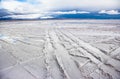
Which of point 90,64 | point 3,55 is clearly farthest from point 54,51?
point 3,55

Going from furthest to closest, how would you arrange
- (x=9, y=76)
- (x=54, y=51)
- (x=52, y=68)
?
(x=54, y=51), (x=52, y=68), (x=9, y=76)

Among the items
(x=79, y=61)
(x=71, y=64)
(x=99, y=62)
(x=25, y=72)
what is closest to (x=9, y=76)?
(x=25, y=72)

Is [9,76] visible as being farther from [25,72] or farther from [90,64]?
[90,64]

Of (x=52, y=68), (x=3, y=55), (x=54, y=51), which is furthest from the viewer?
(x=54, y=51)

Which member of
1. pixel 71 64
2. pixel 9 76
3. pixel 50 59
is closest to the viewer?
pixel 9 76

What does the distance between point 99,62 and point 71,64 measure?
810 millimetres

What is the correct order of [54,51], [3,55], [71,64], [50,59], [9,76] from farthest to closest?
[54,51], [3,55], [50,59], [71,64], [9,76]

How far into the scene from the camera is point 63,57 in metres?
3.62

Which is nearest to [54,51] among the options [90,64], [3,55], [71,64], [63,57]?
[63,57]

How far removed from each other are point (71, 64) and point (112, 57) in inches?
55.7

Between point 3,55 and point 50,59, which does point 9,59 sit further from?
point 50,59

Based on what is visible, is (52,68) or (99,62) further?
(99,62)

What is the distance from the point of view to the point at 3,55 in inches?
151

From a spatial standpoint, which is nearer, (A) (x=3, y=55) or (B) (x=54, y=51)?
(A) (x=3, y=55)
